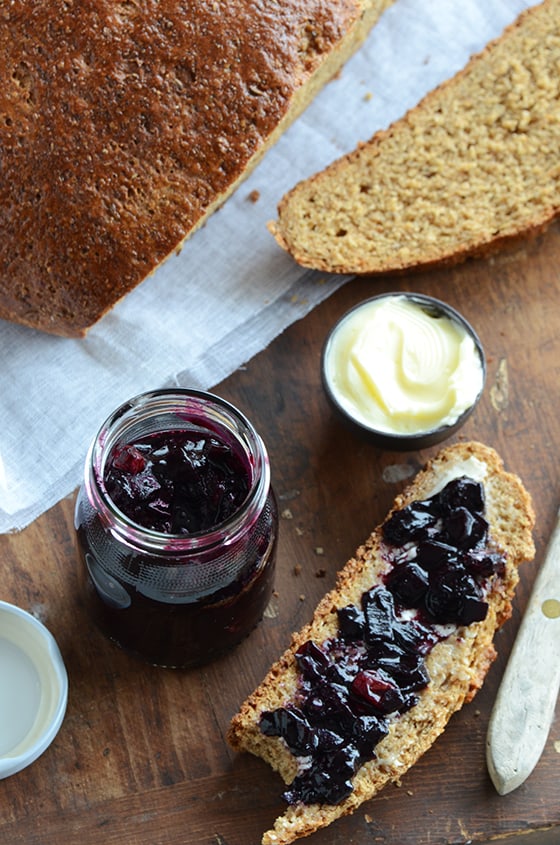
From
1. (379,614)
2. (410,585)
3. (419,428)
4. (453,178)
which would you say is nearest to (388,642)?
(379,614)

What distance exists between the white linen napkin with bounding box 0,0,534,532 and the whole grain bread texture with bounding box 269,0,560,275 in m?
0.15

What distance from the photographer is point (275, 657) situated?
3.67 meters

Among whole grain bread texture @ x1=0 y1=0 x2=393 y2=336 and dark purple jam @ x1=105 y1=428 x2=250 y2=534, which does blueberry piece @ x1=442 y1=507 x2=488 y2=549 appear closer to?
dark purple jam @ x1=105 y1=428 x2=250 y2=534

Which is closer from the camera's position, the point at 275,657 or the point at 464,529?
the point at 464,529

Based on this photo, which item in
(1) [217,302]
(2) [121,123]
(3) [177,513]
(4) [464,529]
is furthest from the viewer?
(1) [217,302]

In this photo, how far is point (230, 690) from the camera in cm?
362

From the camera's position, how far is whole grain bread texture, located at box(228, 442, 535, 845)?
3.31 meters

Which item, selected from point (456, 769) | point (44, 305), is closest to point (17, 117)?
point (44, 305)

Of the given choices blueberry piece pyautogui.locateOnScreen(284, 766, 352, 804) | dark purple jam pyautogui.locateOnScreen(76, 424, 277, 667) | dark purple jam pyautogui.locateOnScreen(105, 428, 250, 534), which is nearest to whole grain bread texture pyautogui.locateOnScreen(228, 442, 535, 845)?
blueberry piece pyautogui.locateOnScreen(284, 766, 352, 804)

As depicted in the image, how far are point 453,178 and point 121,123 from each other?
1.38m

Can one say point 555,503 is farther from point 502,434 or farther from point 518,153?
point 518,153

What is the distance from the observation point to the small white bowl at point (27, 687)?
3.42 m

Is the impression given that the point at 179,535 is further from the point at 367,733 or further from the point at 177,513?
the point at 367,733

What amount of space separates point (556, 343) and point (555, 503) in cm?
65
